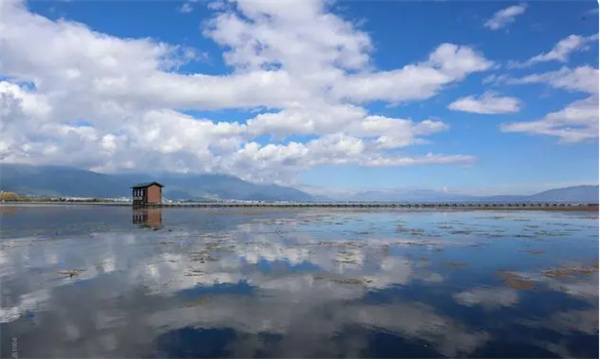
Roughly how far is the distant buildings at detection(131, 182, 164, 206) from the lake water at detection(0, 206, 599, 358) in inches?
3754

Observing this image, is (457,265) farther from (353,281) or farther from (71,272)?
(71,272)

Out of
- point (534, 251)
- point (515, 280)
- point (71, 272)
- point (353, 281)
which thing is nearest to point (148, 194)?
point (71, 272)

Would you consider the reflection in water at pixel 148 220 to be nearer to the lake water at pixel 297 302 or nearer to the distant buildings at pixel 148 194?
the lake water at pixel 297 302

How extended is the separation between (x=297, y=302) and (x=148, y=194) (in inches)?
4573

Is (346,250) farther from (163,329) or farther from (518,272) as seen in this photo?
(163,329)

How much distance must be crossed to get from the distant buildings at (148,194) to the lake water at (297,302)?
95.4m

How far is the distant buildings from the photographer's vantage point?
123m

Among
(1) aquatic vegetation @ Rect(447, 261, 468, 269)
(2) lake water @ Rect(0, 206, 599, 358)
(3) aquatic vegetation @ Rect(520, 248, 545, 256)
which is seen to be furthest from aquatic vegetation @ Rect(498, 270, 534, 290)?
(3) aquatic vegetation @ Rect(520, 248, 545, 256)

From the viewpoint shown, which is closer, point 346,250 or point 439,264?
point 439,264

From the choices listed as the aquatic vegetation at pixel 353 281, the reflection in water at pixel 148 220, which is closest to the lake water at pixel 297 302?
the aquatic vegetation at pixel 353 281

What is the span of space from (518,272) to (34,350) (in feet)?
72.4

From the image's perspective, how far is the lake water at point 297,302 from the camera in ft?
38.9

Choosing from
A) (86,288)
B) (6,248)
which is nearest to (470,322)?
(86,288)

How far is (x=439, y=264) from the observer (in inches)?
973
